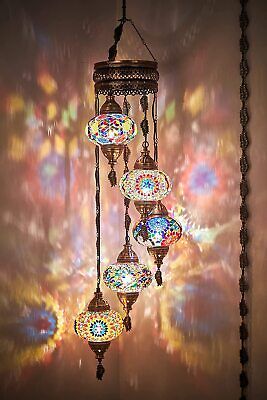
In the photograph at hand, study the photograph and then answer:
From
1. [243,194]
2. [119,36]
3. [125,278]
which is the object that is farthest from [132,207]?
[119,36]

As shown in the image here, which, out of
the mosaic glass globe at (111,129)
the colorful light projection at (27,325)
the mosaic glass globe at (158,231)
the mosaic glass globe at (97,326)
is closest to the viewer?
the mosaic glass globe at (111,129)

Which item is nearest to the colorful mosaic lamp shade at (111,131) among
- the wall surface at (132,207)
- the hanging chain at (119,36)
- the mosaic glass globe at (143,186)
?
the mosaic glass globe at (143,186)

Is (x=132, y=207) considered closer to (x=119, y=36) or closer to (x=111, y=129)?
(x=111, y=129)

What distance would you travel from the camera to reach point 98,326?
11.7 ft

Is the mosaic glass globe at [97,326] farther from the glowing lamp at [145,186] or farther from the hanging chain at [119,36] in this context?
the hanging chain at [119,36]

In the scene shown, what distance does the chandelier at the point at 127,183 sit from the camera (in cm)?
339

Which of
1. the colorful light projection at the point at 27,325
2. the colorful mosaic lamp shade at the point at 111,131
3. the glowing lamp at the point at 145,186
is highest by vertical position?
the colorful mosaic lamp shade at the point at 111,131

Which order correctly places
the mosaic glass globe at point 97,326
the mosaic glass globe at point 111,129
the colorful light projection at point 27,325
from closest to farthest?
the mosaic glass globe at point 111,129
the mosaic glass globe at point 97,326
the colorful light projection at point 27,325

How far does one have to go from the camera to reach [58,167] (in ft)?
12.6

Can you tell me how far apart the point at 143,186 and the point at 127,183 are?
0.22 feet

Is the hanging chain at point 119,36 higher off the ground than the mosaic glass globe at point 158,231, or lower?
higher

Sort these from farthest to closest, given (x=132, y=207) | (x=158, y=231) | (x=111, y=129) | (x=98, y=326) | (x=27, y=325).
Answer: (x=132, y=207), (x=27, y=325), (x=98, y=326), (x=158, y=231), (x=111, y=129)

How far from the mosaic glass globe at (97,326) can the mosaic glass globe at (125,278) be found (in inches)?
5.4

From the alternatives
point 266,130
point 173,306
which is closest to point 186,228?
point 173,306
